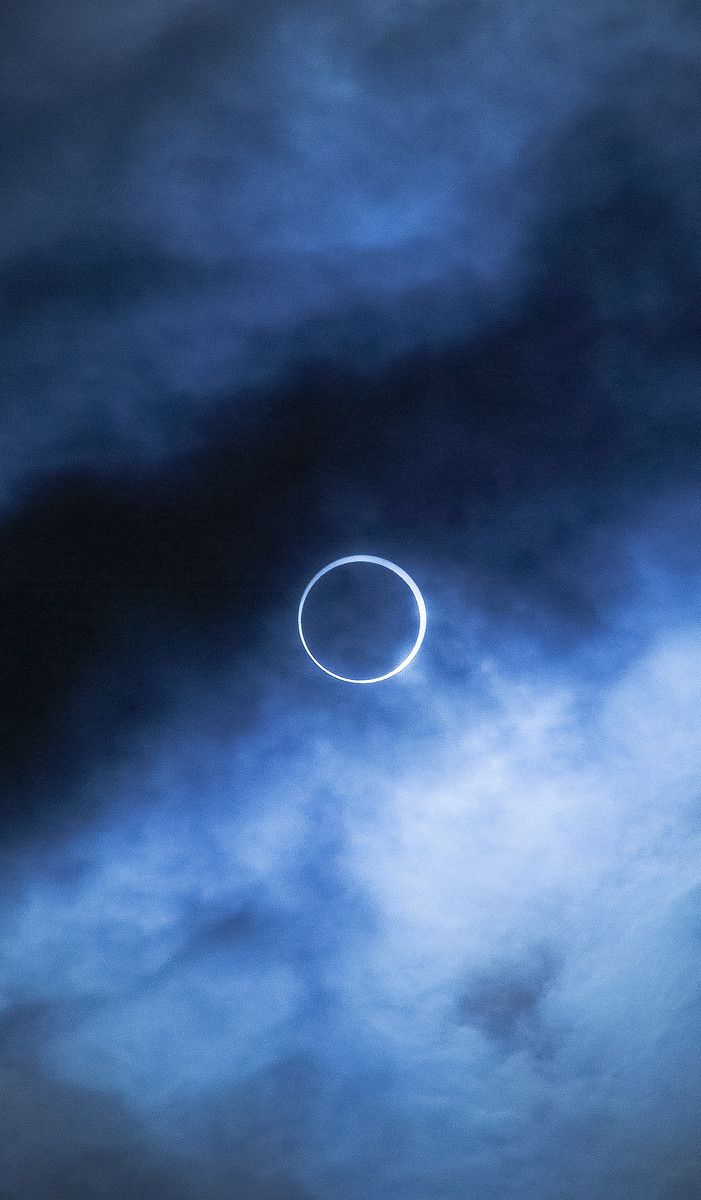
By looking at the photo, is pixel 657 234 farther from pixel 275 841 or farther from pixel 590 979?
pixel 590 979

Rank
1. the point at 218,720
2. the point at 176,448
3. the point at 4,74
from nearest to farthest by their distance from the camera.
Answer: the point at 4,74
the point at 176,448
the point at 218,720

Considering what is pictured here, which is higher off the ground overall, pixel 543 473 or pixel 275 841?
pixel 543 473

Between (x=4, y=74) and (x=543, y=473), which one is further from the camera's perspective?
(x=543, y=473)

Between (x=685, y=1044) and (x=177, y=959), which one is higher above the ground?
(x=177, y=959)

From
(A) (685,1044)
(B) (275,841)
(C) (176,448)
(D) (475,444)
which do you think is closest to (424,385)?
(D) (475,444)

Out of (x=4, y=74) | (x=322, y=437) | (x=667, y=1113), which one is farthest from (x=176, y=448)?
(x=667, y=1113)

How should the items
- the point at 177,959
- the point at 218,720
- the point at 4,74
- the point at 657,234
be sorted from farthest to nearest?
the point at 177,959 < the point at 218,720 < the point at 657,234 < the point at 4,74

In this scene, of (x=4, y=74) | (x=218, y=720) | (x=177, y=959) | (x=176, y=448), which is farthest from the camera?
(x=177, y=959)

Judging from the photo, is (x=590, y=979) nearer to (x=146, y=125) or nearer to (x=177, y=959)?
(x=177, y=959)

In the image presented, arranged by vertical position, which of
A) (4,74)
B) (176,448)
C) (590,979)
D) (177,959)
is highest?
(4,74)
